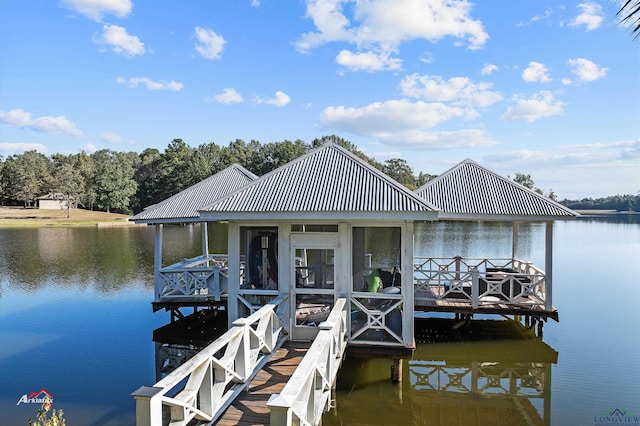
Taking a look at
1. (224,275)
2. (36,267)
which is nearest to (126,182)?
(36,267)

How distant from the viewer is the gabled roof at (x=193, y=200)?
12.5 meters

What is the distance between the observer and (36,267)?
23.8m

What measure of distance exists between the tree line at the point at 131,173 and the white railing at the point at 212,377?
53.5m

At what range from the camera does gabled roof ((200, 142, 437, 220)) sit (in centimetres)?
822

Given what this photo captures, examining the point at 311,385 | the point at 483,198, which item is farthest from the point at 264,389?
the point at 483,198

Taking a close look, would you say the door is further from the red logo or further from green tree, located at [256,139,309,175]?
green tree, located at [256,139,309,175]

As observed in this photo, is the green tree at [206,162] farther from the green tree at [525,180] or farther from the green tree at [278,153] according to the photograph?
the green tree at [525,180]

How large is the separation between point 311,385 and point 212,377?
1297 millimetres

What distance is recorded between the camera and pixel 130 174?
70875 mm

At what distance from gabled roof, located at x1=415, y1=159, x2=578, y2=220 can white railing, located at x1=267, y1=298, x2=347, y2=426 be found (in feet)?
16.9

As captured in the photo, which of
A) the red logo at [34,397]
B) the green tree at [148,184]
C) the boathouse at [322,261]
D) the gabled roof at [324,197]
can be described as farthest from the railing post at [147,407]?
the green tree at [148,184]

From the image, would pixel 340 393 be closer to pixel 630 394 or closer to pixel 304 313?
pixel 304 313

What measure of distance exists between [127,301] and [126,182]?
55876mm

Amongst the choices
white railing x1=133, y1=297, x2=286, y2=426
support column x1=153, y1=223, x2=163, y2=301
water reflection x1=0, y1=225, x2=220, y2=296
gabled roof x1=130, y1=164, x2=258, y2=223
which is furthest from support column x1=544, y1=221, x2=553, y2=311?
water reflection x1=0, y1=225, x2=220, y2=296
